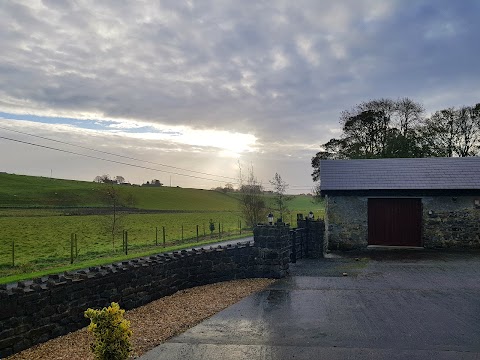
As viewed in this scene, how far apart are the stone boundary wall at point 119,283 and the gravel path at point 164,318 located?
0.76 feet

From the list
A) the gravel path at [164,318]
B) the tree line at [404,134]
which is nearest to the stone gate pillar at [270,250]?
the gravel path at [164,318]

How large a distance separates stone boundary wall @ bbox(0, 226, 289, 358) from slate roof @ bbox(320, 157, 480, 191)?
858 cm

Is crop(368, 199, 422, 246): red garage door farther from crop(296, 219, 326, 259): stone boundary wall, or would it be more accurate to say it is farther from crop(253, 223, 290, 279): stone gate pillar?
crop(253, 223, 290, 279): stone gate pillar

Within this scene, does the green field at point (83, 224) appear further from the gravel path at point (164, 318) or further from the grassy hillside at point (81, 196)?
the gravel path at point (164, 318)

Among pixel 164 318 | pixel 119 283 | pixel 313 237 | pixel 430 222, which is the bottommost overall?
pixel 164 318

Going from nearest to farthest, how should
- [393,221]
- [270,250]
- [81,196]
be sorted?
[270,250] < [393,221] < [81,196]

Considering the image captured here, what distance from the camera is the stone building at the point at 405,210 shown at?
757 inches

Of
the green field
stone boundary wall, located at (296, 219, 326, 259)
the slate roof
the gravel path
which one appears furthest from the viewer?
the slate roof

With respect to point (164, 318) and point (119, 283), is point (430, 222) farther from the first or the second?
point (119, 283)

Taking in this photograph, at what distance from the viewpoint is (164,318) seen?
8273 mm

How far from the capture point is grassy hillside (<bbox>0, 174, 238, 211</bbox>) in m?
53.2

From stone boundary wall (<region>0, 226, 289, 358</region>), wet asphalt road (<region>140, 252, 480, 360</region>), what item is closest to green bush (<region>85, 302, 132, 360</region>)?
wet asphalt road (<region>140, 252, 480, 360</region>)

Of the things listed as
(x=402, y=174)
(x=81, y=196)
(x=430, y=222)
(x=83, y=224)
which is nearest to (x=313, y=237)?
(x=430, y=222)

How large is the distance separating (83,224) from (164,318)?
29.1m
